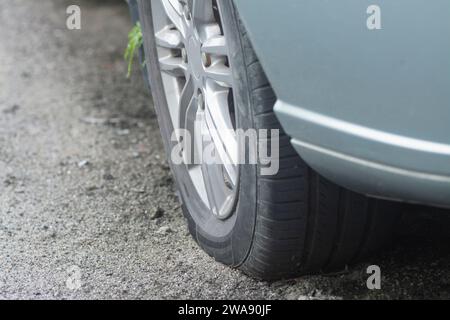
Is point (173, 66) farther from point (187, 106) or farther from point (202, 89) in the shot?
point (202, 89)

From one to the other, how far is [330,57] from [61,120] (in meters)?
2.57

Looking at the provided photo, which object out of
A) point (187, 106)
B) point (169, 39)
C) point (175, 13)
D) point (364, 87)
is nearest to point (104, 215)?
point (187, 106)

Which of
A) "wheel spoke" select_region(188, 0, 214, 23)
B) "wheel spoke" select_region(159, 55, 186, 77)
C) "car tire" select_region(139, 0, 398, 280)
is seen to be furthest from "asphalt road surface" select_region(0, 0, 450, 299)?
"wheel spoke" select_region(188, 0, 214, 23)

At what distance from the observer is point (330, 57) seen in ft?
6.49

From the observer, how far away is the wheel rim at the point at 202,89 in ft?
8.44

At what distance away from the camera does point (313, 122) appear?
2.08m

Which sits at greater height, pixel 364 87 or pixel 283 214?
pixel 364 87

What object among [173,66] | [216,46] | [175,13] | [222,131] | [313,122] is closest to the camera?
[313,122]

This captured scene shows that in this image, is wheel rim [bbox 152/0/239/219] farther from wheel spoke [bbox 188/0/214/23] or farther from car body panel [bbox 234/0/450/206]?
car body panel [bbox 234/0/450/206]

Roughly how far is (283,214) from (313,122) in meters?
0.34

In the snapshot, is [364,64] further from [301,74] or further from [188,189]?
[188,189]

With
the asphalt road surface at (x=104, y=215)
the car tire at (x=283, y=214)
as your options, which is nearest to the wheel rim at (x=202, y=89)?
the car tire at (x=283, y=214)

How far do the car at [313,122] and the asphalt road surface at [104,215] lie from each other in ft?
0.36
